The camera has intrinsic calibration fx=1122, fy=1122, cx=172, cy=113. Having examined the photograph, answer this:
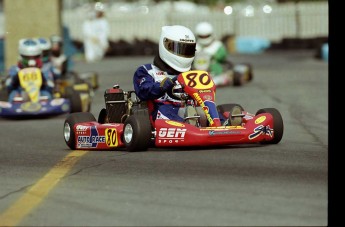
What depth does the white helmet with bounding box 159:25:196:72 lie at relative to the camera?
10.2 metres

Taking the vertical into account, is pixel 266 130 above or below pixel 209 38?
above

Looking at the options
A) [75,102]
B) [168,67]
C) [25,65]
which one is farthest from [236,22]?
[168,67]

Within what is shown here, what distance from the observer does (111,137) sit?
32.4 ft

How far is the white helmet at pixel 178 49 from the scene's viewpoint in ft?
33.4

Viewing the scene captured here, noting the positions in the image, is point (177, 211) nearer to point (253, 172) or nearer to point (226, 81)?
point (253, 172)

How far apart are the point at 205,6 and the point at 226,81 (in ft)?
109

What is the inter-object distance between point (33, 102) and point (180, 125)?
571cm

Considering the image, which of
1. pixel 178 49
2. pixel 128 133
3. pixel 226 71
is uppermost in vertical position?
pixel 178 49

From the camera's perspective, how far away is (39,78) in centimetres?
1509

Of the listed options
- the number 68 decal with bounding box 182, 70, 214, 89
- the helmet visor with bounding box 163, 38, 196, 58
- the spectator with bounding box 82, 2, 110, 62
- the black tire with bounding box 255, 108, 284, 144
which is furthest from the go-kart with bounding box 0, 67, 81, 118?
the spectator with bounding box 82, 2, 110, 62

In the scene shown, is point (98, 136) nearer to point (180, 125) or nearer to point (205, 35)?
point (180, 125)

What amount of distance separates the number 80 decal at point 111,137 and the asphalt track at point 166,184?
0.12 meters

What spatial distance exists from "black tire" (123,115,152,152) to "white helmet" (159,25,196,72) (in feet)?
3.25

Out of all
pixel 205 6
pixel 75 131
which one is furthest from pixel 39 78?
pixel 205 6
